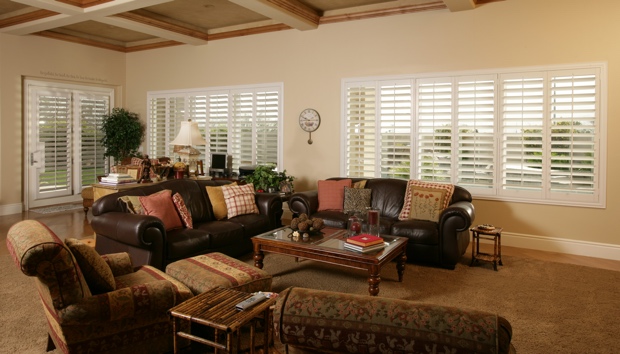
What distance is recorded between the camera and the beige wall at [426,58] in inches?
207

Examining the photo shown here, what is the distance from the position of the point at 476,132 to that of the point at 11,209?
7.42 m

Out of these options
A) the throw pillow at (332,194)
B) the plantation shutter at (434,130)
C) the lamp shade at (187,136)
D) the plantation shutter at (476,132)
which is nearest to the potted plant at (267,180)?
the throw pillow at (332,194)

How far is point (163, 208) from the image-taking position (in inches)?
175

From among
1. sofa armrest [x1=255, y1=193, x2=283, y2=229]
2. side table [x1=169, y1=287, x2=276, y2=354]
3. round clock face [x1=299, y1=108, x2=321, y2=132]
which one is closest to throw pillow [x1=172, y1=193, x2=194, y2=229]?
sofa armrest [x1=255, y1=193, x2=283, y2=229]

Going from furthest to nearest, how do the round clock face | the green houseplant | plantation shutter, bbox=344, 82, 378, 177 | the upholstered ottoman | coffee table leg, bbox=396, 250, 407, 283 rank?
the green houseplant → the round clock face → plantation shutter, bbox=344, 82, 378, 177 → coffee table leg, bbox=396, 250, 407, 283 → the upholstered ottoman

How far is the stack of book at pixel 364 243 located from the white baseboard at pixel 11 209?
647 cm

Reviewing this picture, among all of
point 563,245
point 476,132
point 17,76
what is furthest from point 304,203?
point 17,76

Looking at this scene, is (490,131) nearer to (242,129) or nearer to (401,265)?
(401,265)

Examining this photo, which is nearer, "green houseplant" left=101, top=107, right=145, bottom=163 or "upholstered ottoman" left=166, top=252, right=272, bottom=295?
"upholstered ottoman" left=166, top=252, right=272, bottom=295

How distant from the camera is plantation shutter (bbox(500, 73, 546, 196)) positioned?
552 cm

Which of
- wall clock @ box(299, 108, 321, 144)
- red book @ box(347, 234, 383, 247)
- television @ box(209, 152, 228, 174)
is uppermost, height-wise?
wall clock @ box(299, 108, 321, 144)

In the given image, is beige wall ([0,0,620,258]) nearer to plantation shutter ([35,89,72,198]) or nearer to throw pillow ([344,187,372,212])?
plantation shutter ([35,89,72,198])

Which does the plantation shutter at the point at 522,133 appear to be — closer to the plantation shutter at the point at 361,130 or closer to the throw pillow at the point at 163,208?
the plantation shutter at the point at 361,130

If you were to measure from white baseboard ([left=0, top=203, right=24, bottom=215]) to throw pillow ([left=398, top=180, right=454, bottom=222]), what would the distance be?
254 inches
